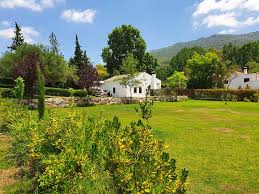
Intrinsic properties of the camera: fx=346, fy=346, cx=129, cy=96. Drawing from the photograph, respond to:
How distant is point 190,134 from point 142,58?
215ft

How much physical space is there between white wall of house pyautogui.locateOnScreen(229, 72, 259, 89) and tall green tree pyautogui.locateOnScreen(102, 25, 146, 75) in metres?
21.8

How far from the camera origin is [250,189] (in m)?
9.20

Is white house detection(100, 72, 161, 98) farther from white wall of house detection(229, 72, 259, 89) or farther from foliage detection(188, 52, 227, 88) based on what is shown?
white wall of house detection(229, 72, 259, 89)

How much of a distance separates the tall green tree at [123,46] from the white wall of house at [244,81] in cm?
2180

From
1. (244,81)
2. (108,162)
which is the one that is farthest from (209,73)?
(108,162)

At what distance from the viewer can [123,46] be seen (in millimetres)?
82625

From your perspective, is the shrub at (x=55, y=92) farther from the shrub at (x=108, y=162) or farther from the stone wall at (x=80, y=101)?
the shrub at (x=108, y=162)

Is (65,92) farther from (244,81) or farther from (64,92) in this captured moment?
(244,81)

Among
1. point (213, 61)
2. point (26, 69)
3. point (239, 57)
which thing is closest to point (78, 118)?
point (26, 69)

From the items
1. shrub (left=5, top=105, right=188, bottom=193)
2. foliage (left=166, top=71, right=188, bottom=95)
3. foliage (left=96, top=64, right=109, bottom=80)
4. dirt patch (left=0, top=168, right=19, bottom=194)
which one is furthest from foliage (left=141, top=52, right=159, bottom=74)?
shrub (left=5, top=105, right=188, bottom=193)

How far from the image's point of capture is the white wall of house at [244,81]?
67.3 m

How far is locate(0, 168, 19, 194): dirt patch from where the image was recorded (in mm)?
8922

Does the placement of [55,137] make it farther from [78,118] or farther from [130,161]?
[130,161]

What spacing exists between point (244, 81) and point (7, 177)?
66.4 metres
